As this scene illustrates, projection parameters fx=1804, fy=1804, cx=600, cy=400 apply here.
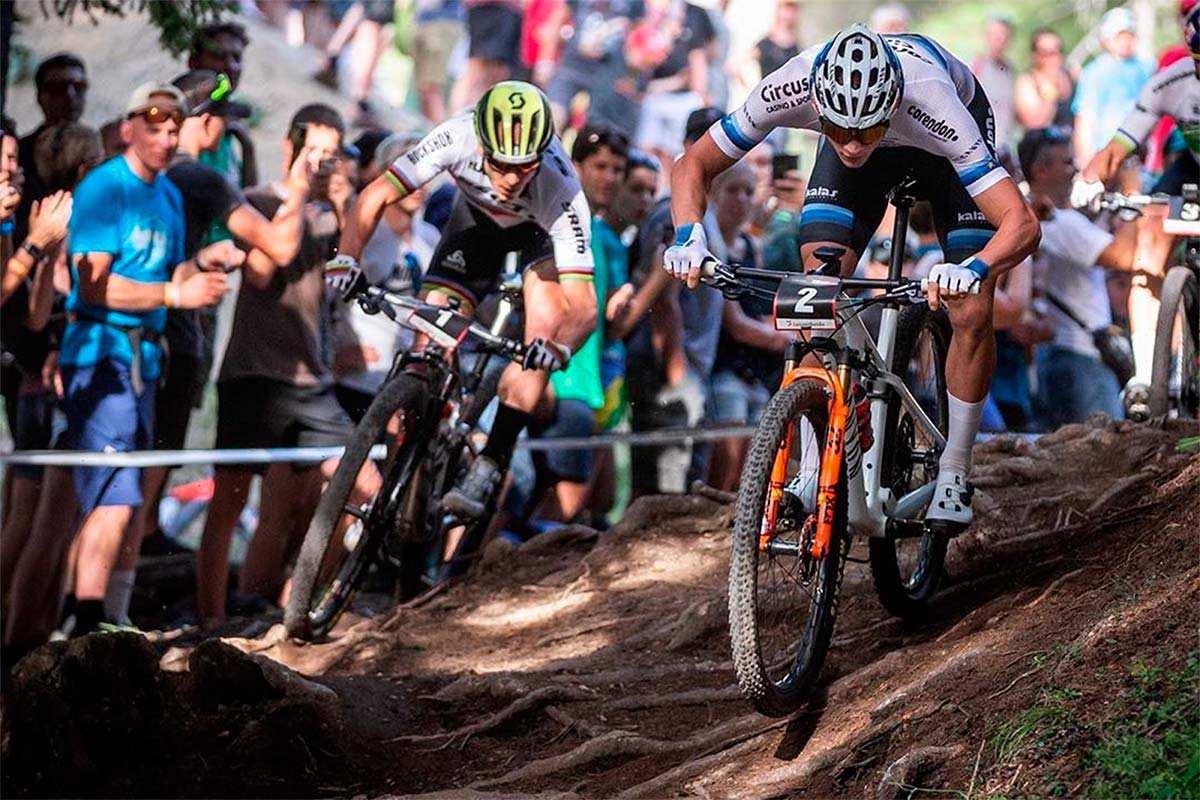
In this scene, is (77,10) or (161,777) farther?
(77,10)

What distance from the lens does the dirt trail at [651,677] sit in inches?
239

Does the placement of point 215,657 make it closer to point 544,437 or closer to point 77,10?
point 544,437

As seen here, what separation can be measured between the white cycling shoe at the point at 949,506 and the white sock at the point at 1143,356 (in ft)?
10.0

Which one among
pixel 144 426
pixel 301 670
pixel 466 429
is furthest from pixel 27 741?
pixel 466 429

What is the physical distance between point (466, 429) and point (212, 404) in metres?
7.64

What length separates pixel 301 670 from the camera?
854cm

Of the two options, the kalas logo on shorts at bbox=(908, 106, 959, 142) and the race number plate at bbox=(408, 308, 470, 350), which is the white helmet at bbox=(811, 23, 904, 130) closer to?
the kalas logo on shorts at bbox=(908, 106, 959, 142)

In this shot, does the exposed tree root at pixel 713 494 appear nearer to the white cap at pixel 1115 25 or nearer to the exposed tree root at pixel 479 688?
the exposed tree root at pixel 479 688

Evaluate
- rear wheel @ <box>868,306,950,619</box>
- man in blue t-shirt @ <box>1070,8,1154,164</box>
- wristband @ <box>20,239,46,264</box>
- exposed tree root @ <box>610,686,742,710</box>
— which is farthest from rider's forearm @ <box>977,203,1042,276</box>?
man in blue t-shirt @ <box>1070,8,1154,164</box>

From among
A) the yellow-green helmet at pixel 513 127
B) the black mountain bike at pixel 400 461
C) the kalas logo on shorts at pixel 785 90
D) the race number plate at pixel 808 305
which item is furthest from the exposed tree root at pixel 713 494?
the race number plate at pixel 808 305

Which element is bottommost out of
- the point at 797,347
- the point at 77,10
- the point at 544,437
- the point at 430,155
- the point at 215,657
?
the point at 215,657

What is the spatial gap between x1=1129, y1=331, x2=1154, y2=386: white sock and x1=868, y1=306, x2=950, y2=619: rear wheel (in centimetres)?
244

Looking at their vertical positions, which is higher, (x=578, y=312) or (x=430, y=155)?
(x=430, y=155)

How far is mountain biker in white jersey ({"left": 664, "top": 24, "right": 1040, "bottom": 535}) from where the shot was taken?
638cm
